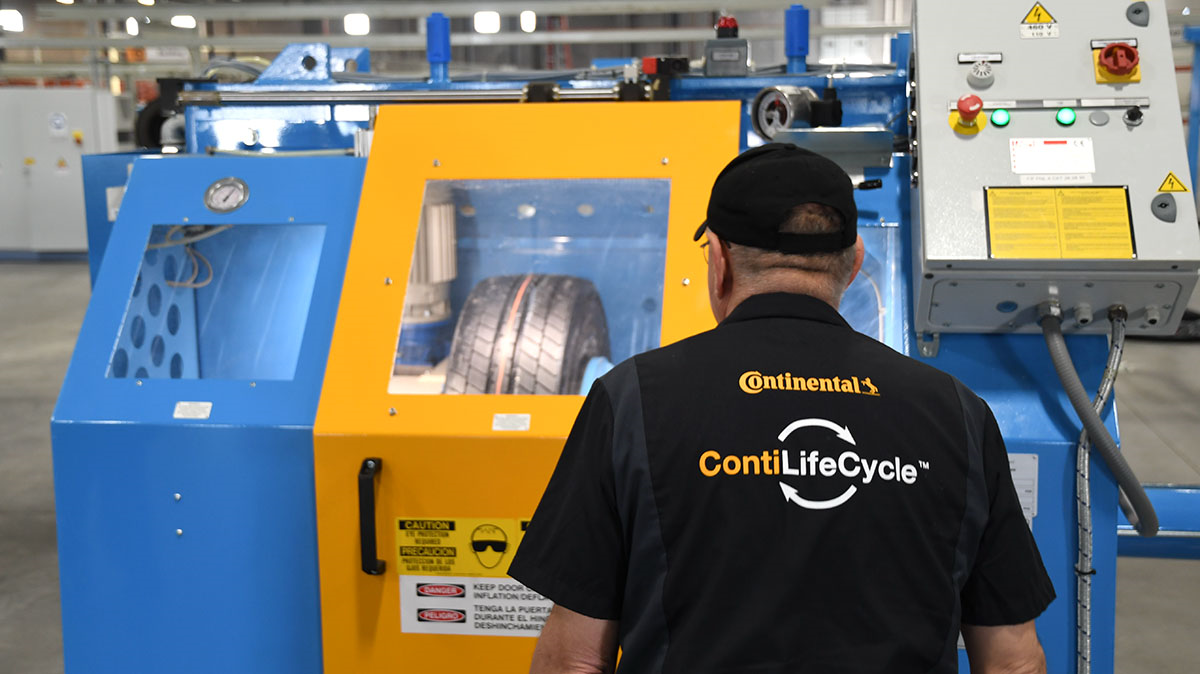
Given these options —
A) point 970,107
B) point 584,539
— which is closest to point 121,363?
point 584,539

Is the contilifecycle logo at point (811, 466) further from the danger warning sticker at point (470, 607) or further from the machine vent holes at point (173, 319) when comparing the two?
the machine vent holes at point (173, 319)

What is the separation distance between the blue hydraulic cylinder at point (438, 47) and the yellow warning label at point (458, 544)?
47.3 inches

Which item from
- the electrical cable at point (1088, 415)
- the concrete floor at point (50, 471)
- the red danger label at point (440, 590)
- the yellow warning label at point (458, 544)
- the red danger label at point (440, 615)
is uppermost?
the electrical cable at point (1088, 415)

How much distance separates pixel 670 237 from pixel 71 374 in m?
1.09

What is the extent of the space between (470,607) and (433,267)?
659 mm

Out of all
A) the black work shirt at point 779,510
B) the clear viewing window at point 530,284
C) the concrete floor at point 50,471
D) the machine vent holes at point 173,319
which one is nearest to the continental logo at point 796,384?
the black work shirt at point 779,510

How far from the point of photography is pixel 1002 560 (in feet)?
3.46

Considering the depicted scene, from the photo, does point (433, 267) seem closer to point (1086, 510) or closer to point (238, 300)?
point (238, 300)

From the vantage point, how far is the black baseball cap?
103 cm

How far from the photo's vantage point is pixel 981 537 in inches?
41.3

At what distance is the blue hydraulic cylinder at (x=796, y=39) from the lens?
97.2 inches

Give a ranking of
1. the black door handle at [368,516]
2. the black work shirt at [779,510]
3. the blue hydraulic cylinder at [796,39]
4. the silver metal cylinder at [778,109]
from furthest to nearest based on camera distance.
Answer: the blue hydraulic cylinder at [796,39] → the silver metal cylinder at [778,109] → the black door handle at [368,516] → the black work shirt at [779,510]

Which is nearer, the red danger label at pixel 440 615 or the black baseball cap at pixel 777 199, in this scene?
the black baseball cap at pixel 777 199

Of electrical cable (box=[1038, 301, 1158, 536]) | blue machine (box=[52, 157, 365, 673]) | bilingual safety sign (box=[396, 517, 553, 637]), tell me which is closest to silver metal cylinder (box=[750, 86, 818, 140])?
electrical cable (box=[1038, 301, 1158, 536])
